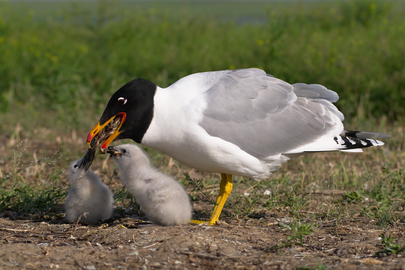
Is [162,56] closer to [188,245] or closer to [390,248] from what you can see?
[188,245]

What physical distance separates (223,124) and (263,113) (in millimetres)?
436

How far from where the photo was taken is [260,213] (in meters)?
4.66

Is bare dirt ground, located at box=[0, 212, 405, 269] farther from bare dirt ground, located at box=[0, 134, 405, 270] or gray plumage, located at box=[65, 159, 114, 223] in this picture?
gray plumage, located at box=[65, 159, 114, 223]

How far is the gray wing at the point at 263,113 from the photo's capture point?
410cm

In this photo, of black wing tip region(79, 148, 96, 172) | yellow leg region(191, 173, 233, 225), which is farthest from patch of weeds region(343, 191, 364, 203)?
black wing tip region(79, 148, 96, 172)

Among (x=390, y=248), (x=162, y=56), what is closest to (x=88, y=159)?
(x=390, y=248)

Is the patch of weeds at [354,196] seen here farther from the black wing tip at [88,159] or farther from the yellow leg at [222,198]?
the black wing tip at [88,159]

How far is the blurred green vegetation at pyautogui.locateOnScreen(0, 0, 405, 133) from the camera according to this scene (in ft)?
27.9

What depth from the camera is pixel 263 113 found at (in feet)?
14.1

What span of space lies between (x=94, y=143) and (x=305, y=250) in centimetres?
193

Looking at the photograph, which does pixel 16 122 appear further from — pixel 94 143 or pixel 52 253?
pixel 52 253

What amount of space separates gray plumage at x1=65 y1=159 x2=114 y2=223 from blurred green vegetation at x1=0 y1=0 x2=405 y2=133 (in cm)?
361

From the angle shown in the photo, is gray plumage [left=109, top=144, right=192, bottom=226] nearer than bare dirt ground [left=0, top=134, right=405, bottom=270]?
No

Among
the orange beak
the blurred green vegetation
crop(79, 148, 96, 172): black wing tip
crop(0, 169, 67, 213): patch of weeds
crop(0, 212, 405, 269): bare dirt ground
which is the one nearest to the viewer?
crop(0, 212, 405, 269): bare dirt ground
